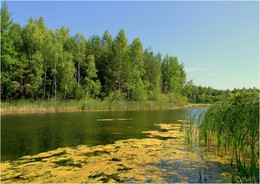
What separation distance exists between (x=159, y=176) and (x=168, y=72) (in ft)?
200

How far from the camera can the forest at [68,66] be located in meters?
36.1

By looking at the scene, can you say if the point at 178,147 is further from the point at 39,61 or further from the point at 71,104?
the point at 39,61

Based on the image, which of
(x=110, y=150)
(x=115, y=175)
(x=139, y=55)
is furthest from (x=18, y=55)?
(x=115, y=175)

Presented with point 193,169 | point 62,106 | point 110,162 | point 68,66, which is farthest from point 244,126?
point 68,66

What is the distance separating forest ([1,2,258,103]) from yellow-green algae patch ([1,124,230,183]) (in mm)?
23959

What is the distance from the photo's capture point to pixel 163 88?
68.9 meters

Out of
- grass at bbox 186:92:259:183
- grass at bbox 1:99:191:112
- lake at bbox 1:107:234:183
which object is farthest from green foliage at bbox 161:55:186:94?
grass at bbox 186:92:259:183

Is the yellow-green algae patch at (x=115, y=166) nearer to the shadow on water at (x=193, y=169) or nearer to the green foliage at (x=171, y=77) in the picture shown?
the shadow on water at (x=193, y=169)

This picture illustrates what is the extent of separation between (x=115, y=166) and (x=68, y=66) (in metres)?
34.9

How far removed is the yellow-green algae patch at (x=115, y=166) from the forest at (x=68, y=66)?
23959 millimetres

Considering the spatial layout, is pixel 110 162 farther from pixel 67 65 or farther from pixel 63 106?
pixel 67 65

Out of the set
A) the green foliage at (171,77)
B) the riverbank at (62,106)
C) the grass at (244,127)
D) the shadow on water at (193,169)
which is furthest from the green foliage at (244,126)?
the green foliage at (171,77)

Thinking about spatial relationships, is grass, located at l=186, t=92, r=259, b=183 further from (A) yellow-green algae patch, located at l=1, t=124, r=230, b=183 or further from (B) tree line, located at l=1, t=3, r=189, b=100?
(B) tree line, located at l=1, t=3, r=189, b=100

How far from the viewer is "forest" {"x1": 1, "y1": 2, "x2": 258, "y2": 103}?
36.1m
